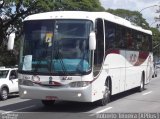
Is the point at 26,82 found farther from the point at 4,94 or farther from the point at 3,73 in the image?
the point at 3,73

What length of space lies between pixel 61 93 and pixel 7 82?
7692 mm

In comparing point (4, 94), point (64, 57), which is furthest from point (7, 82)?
point (64, 57)

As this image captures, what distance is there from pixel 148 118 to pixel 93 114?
71.5 inches

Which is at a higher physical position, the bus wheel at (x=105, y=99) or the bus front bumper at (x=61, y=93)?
the bus front bumper at (x=61, y=93)

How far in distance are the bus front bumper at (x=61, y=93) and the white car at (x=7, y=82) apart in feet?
21.4

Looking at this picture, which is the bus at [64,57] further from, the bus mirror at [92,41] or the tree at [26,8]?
the tree at [26,8]

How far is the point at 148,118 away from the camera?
12867 millimetres

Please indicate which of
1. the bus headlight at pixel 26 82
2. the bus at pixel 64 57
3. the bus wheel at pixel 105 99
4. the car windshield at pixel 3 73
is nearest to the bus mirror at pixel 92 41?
the bus at pixel 64 57

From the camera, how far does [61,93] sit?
1392cm

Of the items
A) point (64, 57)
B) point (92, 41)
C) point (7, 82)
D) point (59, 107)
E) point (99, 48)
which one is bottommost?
point (59, 107)

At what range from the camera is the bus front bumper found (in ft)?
45.4

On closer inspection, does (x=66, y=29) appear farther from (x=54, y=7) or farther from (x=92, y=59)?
(x=54, y=7)

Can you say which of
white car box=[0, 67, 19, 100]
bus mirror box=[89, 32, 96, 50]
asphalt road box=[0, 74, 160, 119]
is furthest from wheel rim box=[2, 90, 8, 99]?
bus mirror box=[89, 32, 96, 50]

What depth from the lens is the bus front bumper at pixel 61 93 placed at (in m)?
13.9
